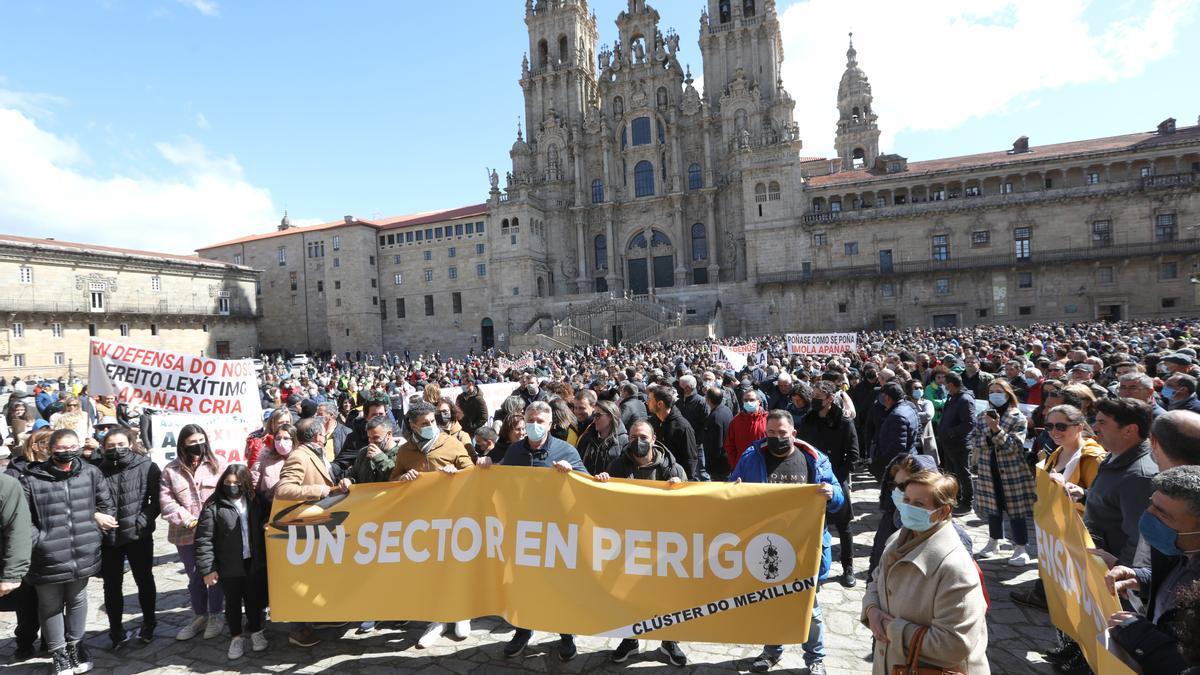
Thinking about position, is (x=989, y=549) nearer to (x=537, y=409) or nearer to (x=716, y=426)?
(x=716, y=426)

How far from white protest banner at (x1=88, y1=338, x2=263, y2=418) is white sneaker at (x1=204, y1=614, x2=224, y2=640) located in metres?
4.32

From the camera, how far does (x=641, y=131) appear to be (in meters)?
52.4

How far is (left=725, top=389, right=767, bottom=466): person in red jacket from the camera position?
6.86 metres

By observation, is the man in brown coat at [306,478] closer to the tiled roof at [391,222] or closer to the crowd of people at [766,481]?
the crowd of people at [766,481]

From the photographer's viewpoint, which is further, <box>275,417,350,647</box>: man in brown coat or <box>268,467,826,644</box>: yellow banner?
<box>275,417,350,647</box>: man in brown coat

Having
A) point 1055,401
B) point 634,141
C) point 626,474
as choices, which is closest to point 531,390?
point 626,474

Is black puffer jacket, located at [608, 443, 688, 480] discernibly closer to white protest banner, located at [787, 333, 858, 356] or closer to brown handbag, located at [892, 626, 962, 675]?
brown handbag, located at [892, 626, 962, 675]

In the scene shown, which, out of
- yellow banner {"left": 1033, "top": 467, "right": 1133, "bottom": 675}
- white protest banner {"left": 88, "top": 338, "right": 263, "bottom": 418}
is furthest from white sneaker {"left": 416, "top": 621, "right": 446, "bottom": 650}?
white protest banner {"left": 88, "top": 338, "right": 263, "bottom": 418}

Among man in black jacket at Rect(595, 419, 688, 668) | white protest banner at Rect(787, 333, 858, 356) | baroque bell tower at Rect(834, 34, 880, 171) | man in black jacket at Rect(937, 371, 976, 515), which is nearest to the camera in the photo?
man in black jacket at Rect(595, 419, 688, 668)

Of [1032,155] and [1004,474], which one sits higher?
[1032,155]

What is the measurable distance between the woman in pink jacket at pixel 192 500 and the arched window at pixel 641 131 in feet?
167

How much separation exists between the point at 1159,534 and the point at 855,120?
218 feet

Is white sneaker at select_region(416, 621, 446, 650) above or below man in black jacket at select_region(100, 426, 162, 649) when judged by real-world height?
below

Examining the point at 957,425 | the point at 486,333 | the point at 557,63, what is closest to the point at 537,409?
the point at 957,425
